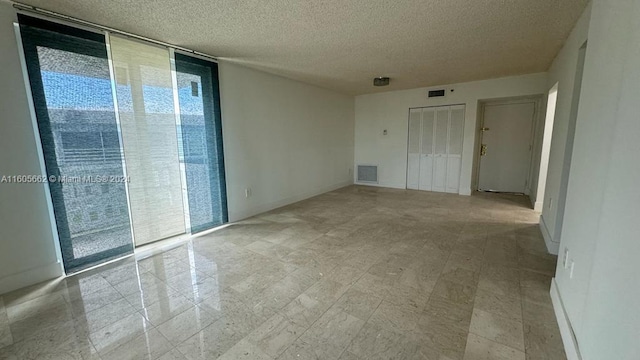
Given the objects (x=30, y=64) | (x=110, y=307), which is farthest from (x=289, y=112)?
(x=110, y=307)

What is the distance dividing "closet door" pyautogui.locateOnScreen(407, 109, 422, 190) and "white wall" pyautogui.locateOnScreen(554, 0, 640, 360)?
166 inches

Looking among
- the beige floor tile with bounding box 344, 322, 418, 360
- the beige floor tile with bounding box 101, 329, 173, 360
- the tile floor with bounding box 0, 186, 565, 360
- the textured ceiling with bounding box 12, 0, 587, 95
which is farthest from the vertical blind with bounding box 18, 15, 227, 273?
the beige floor tile with bounding box 344, 322, 418, 360

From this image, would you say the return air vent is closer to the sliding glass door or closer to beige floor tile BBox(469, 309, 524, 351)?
beige floor tile BBox(469, 309, 524, 351)

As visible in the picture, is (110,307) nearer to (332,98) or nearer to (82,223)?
(82,223)

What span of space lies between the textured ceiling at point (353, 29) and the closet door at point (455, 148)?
1469 millimetres

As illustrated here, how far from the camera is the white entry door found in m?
5.31

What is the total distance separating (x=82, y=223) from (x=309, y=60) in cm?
330

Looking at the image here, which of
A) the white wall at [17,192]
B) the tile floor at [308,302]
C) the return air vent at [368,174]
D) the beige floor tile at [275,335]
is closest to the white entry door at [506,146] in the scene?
the return air vent at [368,174]

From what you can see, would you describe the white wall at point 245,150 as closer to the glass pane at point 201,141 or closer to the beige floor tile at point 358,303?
the glass pane at point 201,141

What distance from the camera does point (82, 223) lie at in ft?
8.27

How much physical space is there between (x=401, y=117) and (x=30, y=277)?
6412mm

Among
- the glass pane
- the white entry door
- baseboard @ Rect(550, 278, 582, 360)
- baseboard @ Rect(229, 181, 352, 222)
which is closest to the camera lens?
baseboard @ Rect(550, 278, 582, 360)

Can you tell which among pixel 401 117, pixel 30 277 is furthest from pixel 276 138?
pixel 30 277

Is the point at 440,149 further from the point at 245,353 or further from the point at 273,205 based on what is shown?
the point at 245,353
